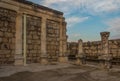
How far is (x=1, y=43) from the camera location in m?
11.2

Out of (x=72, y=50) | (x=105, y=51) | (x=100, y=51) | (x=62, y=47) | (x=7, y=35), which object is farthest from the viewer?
(x=72, y=50)

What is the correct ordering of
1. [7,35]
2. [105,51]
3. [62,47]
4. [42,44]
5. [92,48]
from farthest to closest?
[92,48], [62,47], [42,44], [105,51], [7,35]

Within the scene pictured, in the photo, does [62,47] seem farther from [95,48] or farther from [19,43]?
[19,43]

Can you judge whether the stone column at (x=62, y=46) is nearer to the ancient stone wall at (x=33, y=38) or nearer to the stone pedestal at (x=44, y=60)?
the stone pedestal at (x=44, y=60)

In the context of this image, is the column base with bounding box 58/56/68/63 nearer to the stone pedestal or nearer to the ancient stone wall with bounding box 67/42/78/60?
the stone pedestal

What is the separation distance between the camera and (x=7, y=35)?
11531 mm

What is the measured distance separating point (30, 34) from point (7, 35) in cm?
198

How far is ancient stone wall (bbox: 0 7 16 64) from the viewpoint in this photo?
11.2 meters

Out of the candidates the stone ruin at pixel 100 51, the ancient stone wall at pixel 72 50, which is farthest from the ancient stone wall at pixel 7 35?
the ancient stone wall at pixel 72 50

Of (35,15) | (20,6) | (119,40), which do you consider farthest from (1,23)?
(119,40)

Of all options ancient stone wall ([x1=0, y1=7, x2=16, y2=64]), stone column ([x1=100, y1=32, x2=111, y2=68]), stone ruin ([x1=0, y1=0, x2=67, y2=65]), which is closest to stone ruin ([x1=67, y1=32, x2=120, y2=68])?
stone column ([x1=100, y1=32, x2=111, y2=68])

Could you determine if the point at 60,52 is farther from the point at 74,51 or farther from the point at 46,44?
the point at 74,51

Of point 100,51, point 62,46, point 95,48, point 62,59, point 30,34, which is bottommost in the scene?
point 62,59

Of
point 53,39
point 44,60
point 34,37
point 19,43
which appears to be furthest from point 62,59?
point 19,43
